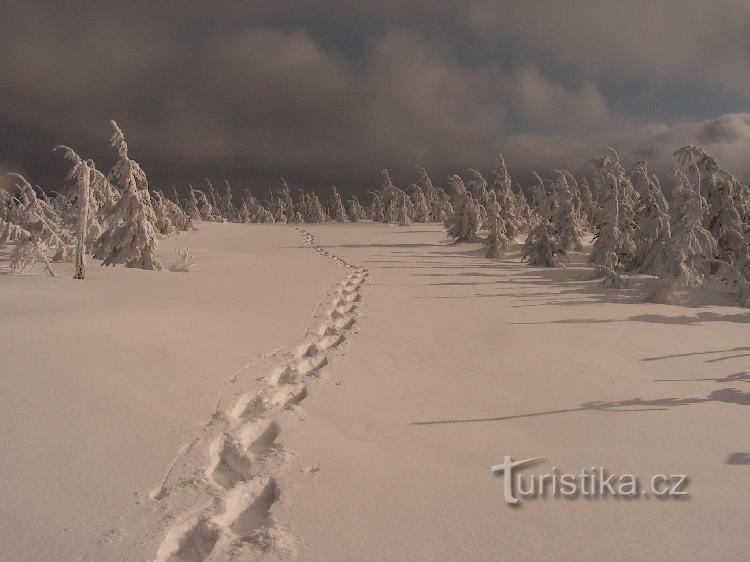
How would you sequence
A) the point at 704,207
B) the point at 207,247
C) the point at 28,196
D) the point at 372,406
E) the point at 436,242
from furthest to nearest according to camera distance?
1. the point at 436,242
2. the point at 207,247
3. the point at 28,196
4. the point at 704,207
5. the point at 372,406

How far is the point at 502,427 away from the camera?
517 cm

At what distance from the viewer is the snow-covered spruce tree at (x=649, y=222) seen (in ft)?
64.2

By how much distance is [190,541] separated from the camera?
10.6 feet

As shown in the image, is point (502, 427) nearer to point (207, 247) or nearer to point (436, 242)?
point (207, 247)

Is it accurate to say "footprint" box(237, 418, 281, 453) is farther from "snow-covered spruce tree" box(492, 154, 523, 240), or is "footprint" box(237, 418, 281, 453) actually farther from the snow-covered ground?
"snow-covered spruce tree" box(492, 154, 523, 240)

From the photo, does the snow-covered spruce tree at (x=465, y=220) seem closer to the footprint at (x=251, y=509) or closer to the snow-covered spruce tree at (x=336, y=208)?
the footprint at (x=251, y=509)

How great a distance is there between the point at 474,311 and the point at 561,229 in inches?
536

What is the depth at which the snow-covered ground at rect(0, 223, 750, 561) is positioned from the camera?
3193 mm

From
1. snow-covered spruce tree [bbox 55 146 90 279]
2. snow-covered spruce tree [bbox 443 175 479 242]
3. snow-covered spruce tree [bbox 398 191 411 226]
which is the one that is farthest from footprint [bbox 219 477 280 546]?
snow-covered spruce tree [bbox 398 191 411 226]

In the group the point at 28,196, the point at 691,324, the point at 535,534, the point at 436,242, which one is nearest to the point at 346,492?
the point at 535,534

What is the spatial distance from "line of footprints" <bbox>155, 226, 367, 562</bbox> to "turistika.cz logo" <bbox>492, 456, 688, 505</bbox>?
6.33 ft

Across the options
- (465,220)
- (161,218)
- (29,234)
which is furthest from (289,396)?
(161,218)

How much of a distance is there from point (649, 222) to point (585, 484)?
19495 mm

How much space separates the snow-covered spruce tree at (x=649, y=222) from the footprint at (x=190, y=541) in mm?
20160
